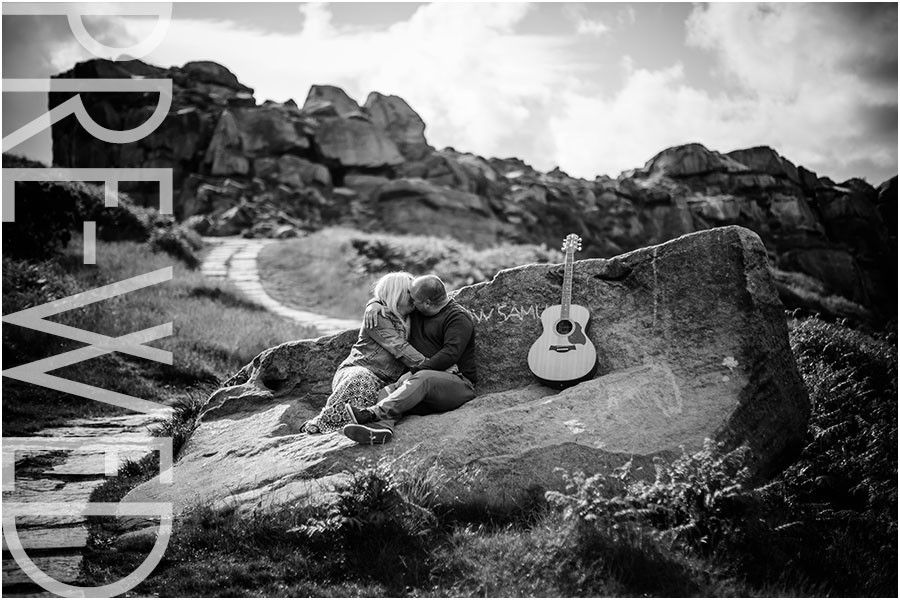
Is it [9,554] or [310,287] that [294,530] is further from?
[310,287]

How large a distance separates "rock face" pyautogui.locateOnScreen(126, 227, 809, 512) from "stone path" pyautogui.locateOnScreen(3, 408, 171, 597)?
0.87 m

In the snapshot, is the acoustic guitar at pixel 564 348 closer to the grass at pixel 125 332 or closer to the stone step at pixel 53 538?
the stone step at pixel 53 538

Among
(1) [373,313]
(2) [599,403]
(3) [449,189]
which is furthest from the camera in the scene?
(3) [449,189]

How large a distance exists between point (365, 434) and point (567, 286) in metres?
2.67

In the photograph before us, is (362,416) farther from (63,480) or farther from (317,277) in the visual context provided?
(317,277)

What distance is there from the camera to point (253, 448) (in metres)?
7.35

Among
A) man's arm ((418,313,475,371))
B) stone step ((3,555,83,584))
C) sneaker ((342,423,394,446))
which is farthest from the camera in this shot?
man's arm ((418,313,475,371))

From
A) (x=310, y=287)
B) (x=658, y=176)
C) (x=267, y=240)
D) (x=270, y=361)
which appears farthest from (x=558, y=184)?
(x=270, y=361)

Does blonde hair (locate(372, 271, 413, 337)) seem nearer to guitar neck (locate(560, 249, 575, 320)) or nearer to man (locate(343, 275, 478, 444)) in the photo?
man (locate(343, 275, 478, 444))

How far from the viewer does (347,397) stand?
280 inches

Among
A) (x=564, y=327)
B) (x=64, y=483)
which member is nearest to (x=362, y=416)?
(x=564, y=327)

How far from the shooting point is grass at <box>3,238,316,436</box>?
11102mm

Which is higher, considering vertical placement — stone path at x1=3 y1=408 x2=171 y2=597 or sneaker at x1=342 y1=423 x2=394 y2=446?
sneaker at x1=342 y1=423 x2=394 y2=446

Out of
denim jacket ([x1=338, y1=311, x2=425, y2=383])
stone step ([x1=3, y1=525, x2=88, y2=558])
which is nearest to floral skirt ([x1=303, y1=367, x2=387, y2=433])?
denim jacket ([x1=338, y1=311, x2=425, y2=383])
